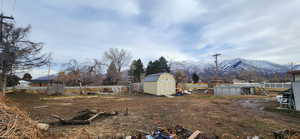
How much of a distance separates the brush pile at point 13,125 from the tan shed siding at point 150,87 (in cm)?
1752

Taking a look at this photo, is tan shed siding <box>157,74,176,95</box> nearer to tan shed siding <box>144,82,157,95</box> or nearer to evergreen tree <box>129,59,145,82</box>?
tan shed siding <box>144,82,157,95</box>

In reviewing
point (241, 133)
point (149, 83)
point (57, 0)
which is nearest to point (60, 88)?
point (149, 83)

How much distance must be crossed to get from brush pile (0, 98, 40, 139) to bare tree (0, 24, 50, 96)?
12072 mm

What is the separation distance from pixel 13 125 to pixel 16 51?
13.1m

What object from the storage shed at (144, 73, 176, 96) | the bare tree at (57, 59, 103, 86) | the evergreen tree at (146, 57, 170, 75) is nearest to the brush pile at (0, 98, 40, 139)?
the storage shed at (144, 73, 176, 96)

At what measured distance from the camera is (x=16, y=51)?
1216 centimetres

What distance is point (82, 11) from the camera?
33.9 ft

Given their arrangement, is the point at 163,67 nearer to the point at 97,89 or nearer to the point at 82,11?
the point at 97,89

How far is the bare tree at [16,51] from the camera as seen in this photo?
12062 mm

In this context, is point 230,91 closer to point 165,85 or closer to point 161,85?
point 165,85

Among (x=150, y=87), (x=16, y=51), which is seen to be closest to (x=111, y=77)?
(x=150, y=87)

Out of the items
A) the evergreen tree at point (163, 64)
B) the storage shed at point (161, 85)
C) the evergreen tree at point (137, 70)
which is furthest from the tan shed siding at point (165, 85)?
the evergreen tree at point (137, 70)

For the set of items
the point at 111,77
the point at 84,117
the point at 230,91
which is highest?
the point at 111,77

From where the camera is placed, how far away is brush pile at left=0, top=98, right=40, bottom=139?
288 centimetres
